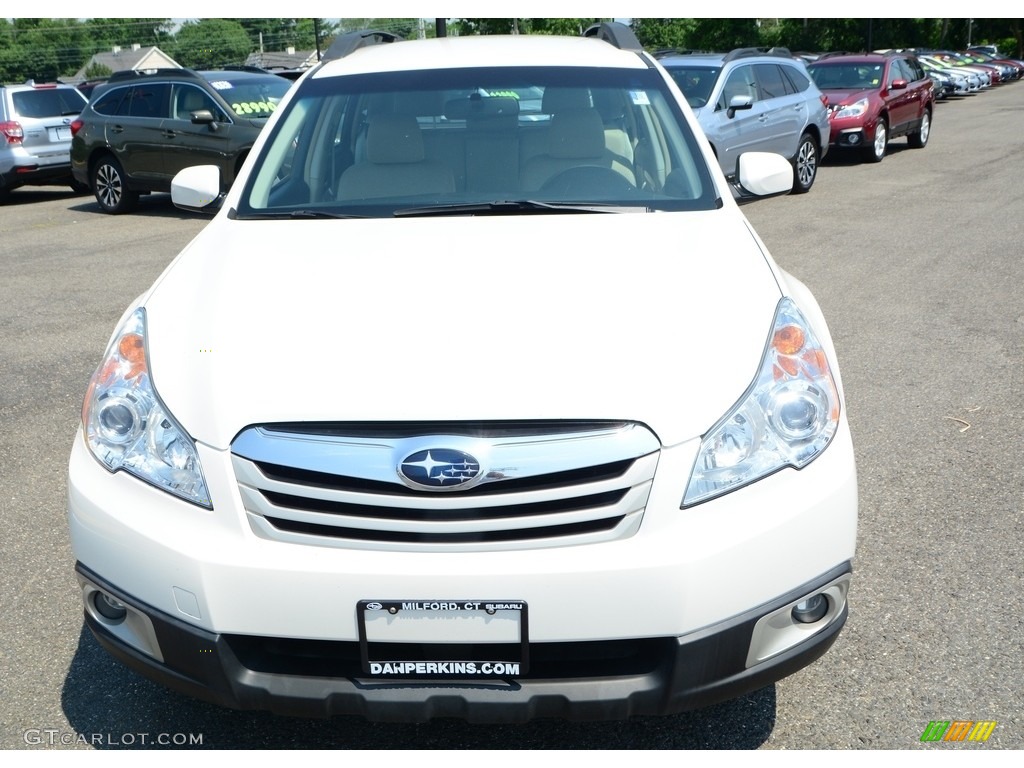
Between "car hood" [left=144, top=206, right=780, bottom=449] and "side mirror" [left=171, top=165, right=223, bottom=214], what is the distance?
885 millimetres

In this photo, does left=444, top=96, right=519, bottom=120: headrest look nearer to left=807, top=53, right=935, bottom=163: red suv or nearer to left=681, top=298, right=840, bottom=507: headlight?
left=681, top=298, right=840, bottom=507: headlight

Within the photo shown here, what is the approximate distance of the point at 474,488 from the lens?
226 centimetres

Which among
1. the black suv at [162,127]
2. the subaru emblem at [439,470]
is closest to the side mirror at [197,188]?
the subaru emblem at [439,470]

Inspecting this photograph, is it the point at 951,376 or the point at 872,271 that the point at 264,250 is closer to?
the point at 951,376

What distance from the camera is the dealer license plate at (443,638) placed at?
223 cm

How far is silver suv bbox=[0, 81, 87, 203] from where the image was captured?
1536cm

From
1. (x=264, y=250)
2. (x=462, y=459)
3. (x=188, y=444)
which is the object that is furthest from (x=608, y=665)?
(x=264, y=250)

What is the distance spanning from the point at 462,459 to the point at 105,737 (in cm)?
131

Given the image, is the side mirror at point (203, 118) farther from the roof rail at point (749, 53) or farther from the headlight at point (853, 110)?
the headlight at point (853, 110)

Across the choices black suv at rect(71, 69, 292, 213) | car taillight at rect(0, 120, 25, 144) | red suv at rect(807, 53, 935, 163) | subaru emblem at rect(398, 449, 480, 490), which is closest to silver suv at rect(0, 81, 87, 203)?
car taillight at rect(0, 120, 25, 144)

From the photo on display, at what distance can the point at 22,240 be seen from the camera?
11836 millimetres

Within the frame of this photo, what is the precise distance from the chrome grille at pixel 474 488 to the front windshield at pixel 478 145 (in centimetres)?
135

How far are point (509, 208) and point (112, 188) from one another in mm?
11756

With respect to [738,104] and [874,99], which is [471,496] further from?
[874,99]
